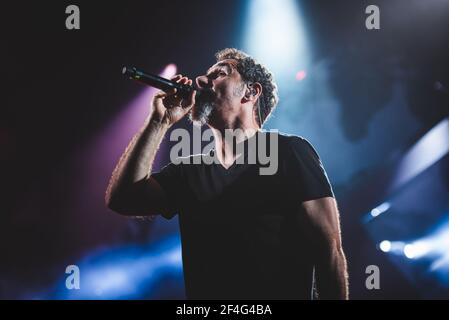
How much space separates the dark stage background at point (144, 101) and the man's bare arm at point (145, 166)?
2.66ft

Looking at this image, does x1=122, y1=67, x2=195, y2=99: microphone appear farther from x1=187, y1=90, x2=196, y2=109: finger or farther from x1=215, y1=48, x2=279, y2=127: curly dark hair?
x1=215, y1=48, x2=279, y2=127: curly dark hair

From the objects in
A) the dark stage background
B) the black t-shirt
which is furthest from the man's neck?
the dark stage background

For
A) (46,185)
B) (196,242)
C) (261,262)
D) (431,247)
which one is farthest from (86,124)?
(431,247)

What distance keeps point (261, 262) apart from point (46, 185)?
160 centimetres

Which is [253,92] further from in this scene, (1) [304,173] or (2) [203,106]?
(1) [304,173]

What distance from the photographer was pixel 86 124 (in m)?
2.69

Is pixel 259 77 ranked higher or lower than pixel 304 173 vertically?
higher

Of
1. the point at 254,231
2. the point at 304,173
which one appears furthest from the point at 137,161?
the point at 304,173

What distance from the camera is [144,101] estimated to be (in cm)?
275

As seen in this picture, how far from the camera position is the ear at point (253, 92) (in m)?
2.00

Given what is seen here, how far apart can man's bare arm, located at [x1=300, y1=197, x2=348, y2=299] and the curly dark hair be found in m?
0.58

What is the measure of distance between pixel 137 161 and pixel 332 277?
2.68ft

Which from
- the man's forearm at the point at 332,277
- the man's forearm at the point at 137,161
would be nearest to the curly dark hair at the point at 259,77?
the man's forearm at the point at 137,161

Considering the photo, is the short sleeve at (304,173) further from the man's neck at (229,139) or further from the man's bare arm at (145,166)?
the man's bare arm at (145,166)
